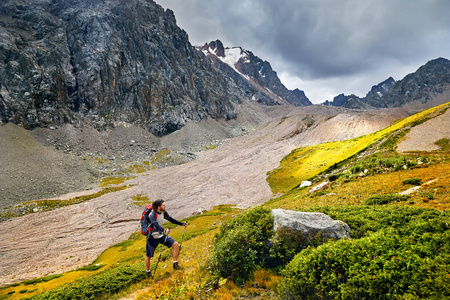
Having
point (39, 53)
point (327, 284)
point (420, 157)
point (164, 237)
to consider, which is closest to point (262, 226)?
point (327, 284)

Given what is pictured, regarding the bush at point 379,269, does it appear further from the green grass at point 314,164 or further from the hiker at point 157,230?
the green grass at point 314,164

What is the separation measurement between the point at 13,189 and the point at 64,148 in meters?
44.8

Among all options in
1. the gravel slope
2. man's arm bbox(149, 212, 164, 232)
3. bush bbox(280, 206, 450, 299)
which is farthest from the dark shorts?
the gravel slope

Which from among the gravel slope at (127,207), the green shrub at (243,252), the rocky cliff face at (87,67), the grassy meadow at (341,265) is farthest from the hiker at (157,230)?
the rocky cliff face at (87,67)

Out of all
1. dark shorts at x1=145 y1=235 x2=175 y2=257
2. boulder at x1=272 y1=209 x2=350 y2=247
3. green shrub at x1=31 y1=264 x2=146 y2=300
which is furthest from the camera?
dark shorts at x1=145 y1=235 x2=175 y2=257

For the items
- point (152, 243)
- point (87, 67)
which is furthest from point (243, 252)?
point (87, 67)

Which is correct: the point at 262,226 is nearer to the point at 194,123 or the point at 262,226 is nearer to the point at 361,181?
the point at 361,181

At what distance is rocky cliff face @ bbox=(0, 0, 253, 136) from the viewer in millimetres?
109875

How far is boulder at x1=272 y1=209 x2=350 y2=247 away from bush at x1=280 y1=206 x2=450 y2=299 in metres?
1.57

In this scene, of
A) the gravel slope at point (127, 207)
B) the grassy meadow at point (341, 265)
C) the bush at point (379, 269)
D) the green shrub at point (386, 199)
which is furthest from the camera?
the gravel slope at point (127, 207)

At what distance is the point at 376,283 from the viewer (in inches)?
220

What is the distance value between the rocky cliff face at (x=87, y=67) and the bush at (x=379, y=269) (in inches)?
5608

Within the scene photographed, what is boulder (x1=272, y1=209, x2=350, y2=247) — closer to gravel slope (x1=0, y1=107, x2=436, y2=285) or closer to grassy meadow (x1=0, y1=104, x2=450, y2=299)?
grassy meadow (x1=0, y1=104, x2=450, y2=299)

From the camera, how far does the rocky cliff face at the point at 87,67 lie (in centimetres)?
10988
